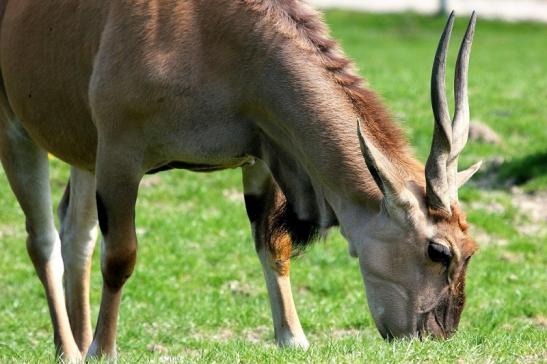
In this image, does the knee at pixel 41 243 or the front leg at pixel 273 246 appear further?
the knee at pixel 41 243

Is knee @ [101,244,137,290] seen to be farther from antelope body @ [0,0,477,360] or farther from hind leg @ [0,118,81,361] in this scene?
hind leg @ [0,118,81,361]

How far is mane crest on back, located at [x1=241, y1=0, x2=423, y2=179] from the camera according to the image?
575cm

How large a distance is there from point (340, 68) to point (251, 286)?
3737 millimetres

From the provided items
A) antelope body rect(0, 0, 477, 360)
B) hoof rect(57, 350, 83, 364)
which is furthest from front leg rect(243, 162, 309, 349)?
hoof rect(57, 350, 83, 364)

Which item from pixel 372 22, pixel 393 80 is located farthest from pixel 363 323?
pixel 372 22

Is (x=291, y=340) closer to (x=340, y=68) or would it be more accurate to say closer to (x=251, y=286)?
(x=340, y=68)

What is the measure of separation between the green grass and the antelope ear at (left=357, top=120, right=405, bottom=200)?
685 mm

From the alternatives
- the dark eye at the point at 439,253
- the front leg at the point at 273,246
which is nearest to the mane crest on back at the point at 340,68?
the dark eye at the point at 439,253

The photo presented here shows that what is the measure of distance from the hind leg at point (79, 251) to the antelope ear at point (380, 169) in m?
2.65

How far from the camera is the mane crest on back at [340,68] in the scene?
18.9ft

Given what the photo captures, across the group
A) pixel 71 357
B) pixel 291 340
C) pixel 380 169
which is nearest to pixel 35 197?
pixel 71 357

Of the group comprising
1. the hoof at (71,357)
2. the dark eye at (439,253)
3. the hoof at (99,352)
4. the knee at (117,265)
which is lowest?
the hoof at (71,357)

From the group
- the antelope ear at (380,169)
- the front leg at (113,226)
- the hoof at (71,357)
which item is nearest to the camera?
the antelope ear at (380,169)

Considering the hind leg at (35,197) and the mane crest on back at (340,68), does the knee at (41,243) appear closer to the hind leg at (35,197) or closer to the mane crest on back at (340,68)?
the hind leg at (35,197)
